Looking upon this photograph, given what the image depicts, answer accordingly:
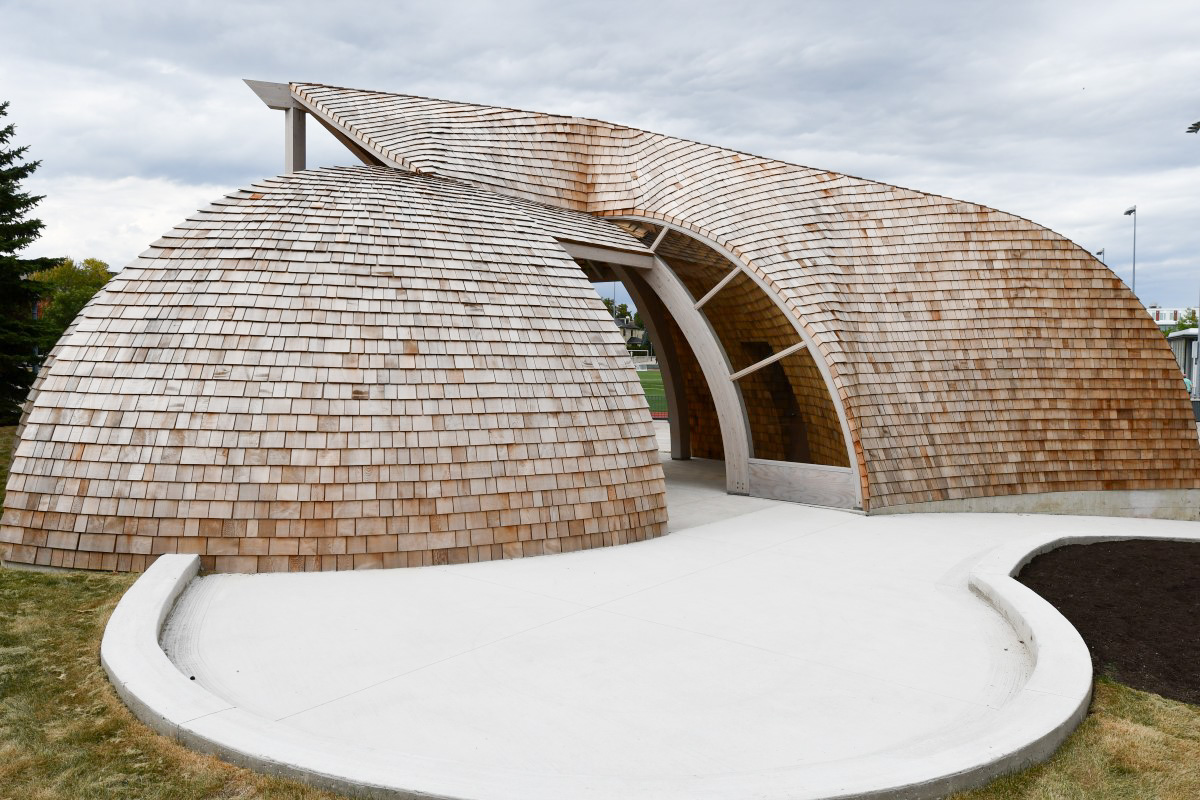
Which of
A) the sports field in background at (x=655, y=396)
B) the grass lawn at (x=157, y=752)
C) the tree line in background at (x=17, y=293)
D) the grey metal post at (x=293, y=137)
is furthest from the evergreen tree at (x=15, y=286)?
the grass lawn at (x=157, y=752)

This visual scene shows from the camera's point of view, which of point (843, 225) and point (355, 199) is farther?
point (843, 225)

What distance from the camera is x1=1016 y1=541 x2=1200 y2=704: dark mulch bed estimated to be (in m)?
5.25

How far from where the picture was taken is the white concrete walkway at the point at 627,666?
12.7ft

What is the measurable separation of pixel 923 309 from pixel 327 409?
786 centimetres

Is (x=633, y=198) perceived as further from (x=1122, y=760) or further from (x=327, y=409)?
(x=1122, y=760)

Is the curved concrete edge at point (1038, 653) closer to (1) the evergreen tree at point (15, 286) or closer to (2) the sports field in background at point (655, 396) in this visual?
(2) the sports field in background at point (655, 396)

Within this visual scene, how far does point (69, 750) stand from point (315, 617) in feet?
6.77

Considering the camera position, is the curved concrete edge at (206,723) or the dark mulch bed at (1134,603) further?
the dark mulch bed at (1134,603)

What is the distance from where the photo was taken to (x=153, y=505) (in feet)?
22.8

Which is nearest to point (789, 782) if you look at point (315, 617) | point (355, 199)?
point (315, 617)

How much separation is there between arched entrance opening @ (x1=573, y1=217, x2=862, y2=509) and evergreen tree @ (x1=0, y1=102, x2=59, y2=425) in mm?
17641

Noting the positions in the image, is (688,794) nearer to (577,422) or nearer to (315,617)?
(315,617)

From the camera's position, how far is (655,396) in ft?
118

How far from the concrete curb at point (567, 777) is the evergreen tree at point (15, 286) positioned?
20.3m
